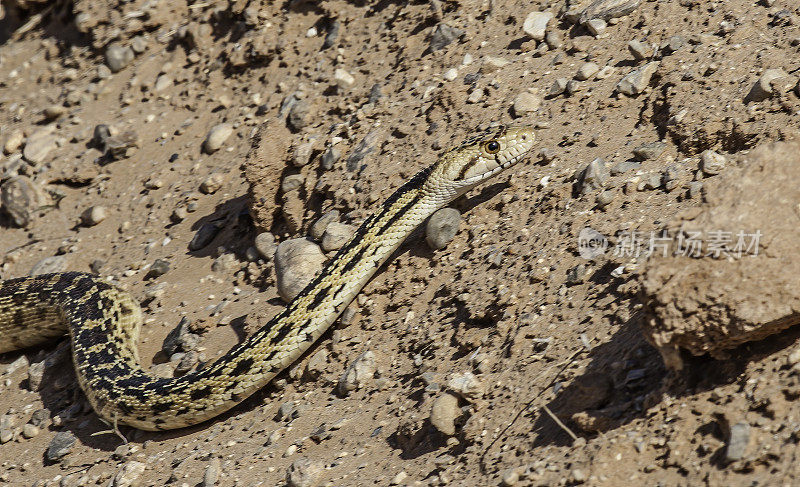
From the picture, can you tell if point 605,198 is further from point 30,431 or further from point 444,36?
point 30,431

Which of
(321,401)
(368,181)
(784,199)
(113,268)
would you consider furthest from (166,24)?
(784,199)

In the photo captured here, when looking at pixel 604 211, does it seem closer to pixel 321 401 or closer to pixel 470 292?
pixel 470 292

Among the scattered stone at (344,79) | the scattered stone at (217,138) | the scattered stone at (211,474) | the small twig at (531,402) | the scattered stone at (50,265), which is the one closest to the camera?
the small twig at (531,402)

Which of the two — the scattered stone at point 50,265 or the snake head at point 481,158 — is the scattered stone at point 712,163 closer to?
the snake head at point 481,158

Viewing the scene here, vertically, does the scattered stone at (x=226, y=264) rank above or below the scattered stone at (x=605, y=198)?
below

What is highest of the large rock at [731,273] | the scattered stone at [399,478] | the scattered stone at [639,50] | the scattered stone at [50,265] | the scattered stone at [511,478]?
the large rock at [731,273]

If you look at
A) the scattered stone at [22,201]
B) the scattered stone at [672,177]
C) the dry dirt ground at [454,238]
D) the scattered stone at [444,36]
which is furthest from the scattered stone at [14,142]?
the scattered stone at [672,177]

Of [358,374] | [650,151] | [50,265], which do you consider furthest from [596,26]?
[50,265]
